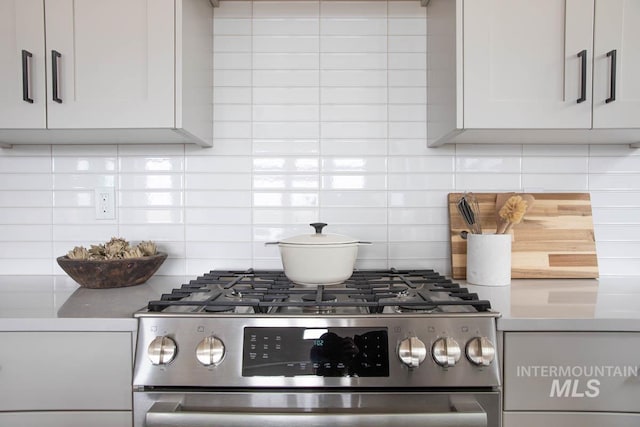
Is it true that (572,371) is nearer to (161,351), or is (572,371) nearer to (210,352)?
(210,352)

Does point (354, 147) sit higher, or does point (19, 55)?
point (19, 55)

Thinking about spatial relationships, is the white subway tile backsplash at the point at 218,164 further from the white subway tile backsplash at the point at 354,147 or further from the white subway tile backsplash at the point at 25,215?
the white subway tile backsplash at the point at 25,215

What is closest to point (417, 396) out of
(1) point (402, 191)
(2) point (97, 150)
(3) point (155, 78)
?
(1) point (402, 191)

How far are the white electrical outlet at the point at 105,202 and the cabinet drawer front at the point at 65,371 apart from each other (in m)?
0.69

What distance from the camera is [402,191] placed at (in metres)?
1.62

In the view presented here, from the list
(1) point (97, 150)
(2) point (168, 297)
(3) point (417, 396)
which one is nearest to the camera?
(3) point (417, 396)

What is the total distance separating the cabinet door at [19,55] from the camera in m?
1.26

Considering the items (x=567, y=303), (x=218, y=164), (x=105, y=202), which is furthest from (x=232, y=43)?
(x=567, y=303)

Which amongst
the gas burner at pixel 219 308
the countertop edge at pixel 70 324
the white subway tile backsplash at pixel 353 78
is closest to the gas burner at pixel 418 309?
the gas burner at pixel 219 308

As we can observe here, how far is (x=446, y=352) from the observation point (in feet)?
3.05

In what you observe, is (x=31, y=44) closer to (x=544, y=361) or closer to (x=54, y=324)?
(x=54, y=324)

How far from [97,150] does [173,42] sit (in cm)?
60

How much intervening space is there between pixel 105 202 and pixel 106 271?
430 mm

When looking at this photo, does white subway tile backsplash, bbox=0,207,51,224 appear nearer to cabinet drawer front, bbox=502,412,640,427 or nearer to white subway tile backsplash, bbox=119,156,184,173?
white subway tile backsplash, bbox=119,156,184,173
